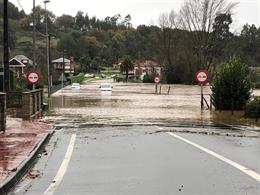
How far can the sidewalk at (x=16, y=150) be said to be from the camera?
10.2m

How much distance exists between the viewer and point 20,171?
10836 mm

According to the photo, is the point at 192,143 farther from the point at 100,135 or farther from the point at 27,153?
the point at 27,153

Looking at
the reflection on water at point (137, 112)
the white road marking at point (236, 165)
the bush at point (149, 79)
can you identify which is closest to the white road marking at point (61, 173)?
the white road marking at point (236, 165)

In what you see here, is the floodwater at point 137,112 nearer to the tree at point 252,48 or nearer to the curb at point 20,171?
the curb at point 20,171

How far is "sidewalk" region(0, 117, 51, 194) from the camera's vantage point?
33.3 feet

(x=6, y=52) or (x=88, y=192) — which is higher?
(x=6, y=52)

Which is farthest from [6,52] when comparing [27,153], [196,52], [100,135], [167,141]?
[196,52]

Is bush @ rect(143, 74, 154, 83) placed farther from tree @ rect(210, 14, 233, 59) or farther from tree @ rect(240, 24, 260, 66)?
tree @ rect(240, 24, 260, 66)

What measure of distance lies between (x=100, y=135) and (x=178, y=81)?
108843mm

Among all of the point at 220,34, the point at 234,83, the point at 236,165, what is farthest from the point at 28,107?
the point at 220,34

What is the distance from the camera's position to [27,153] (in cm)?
1334

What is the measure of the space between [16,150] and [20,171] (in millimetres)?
3272

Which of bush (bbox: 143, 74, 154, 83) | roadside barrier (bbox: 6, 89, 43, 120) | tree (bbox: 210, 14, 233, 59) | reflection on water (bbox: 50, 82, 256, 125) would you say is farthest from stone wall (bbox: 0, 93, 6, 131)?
bush (bbox: 143, 74, 154, 83)

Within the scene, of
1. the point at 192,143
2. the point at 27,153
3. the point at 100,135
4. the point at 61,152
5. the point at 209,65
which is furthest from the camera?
the point at 209,65
